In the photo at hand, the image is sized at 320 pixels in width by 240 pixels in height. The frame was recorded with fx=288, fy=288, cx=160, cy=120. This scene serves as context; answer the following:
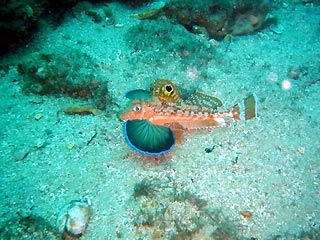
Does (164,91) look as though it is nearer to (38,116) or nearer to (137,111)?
(137,111)

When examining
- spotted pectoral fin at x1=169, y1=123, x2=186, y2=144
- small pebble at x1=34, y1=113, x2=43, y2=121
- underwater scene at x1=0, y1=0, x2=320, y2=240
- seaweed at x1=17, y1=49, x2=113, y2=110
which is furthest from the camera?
seaweed at x1=17, y1=49, x2=113, y2=110

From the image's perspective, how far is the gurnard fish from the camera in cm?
430

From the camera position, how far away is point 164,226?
12.5 ft

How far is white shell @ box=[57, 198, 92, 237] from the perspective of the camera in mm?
3629

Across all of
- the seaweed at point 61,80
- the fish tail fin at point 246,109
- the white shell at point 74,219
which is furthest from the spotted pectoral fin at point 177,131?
the white shell at point 74,219

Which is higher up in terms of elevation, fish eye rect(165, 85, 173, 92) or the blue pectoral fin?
fish eye rect(165, 85, 173, 92)

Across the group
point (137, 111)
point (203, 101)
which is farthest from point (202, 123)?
point (137, 111)

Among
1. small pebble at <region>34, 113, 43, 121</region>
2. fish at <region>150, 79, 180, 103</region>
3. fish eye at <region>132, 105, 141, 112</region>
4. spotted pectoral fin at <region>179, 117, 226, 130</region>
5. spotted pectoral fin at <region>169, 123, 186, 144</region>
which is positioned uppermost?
fish at <region>150, 79, 180, 103</region>

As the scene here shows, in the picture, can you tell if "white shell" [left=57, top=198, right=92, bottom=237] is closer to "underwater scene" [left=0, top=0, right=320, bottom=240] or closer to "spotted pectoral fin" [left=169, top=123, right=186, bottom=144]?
"underwater scene" [left=0, top=0, right=320, bottom=240]

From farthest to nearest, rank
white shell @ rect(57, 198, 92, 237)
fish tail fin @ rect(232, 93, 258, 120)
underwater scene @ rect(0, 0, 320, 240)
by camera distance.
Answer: fish tail fin @ rect(232, 93, 258, 120), underwater scene @ rect(0, 0, 320, 240), white shell @ rect(57, 198, 92, 237)

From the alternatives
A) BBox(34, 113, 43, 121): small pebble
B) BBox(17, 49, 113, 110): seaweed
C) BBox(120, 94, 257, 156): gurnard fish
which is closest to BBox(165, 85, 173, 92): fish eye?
BBox(120, 94, 257, 156): gurnard fish

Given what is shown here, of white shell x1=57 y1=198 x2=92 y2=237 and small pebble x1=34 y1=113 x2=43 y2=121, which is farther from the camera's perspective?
small pebble x1=34 y1=113 x2=43 y2=121

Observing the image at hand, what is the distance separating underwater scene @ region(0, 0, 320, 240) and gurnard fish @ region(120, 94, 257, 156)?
0.07ft

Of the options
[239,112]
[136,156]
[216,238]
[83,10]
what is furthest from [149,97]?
[83,10]
